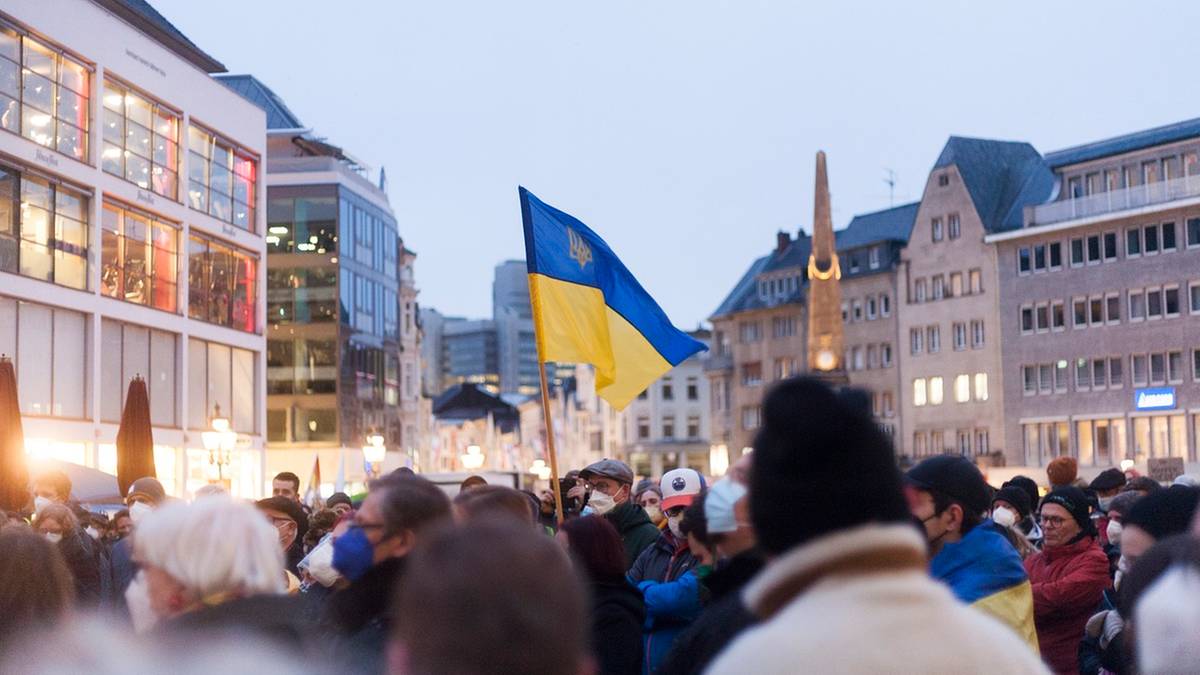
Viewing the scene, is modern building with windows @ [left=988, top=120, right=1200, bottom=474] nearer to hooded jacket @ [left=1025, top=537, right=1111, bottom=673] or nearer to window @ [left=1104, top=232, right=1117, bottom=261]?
window @ [left=1104, top=232, right=1117, bottom=261]

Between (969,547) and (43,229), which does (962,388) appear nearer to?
(43,229)

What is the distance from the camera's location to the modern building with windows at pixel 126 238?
37281 mm

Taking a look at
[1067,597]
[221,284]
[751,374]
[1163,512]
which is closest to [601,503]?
[1067,597]

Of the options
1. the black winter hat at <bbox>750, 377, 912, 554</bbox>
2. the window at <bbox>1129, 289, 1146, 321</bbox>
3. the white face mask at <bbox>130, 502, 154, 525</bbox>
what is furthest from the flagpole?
the window at <bbox>1129, 289, 1146, 321</bbox>

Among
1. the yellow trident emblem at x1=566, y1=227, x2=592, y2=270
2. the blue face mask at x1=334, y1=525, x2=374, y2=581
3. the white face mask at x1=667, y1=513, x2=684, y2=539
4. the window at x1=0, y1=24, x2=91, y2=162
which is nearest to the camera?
the blue face mask at x1=334, y1=525, x2=374, y2=581

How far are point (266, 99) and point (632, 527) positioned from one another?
66329mm

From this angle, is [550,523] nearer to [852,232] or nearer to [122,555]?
[122,555]

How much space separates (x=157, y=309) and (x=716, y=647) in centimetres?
4010

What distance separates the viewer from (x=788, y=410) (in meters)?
3.67

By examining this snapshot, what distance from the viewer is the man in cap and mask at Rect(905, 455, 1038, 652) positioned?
7.23 meters

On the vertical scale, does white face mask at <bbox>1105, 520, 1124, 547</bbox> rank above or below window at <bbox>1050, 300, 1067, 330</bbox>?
below

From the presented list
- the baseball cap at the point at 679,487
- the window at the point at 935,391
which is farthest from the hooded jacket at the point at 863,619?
the window at the point at 935,391

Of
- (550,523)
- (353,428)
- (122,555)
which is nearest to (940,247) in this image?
(353,428)

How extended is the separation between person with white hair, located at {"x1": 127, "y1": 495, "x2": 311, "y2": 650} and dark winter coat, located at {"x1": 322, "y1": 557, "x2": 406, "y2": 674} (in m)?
0.70
